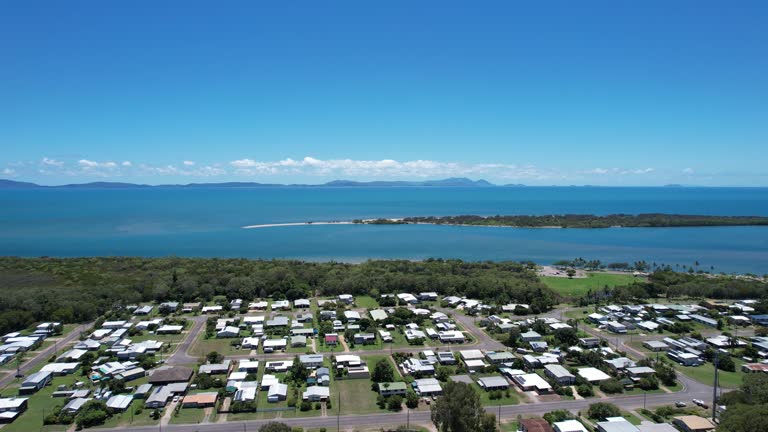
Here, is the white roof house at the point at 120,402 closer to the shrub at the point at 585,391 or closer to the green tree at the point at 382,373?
the green tree at the point at 382,373

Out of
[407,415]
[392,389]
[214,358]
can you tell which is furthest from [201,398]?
[407,415]

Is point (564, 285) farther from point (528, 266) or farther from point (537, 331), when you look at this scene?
point (537, 331)

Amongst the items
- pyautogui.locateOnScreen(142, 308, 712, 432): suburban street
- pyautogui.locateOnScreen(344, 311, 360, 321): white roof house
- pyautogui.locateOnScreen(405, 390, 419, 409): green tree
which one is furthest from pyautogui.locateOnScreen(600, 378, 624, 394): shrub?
pyautogui.locateOnScreen(344, 311, 360, 321): white roof house

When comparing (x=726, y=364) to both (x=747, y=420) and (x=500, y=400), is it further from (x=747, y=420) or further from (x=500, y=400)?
(x=500, y=400)

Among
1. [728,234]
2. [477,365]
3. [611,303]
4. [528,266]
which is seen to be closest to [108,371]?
[477,365]

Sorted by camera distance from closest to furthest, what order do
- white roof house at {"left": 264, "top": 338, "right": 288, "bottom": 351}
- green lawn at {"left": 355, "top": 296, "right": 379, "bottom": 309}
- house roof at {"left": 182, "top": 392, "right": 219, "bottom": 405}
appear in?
1. house roof at {"left": 182, "top": 392, "right": 219, "bottom": 405}
2. white roof house at {"left": 264, "top": 338, "right": 288, "bottom": 351}
3. green lawn at {"left": 355, "top": 296, "right": 379, "bottom": 309}

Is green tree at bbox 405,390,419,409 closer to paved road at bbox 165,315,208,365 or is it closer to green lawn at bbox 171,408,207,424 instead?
green lawn at bbox 171,408,207,424

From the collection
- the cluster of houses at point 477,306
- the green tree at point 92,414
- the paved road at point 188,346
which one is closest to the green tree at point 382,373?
the paved road at point 188,346
